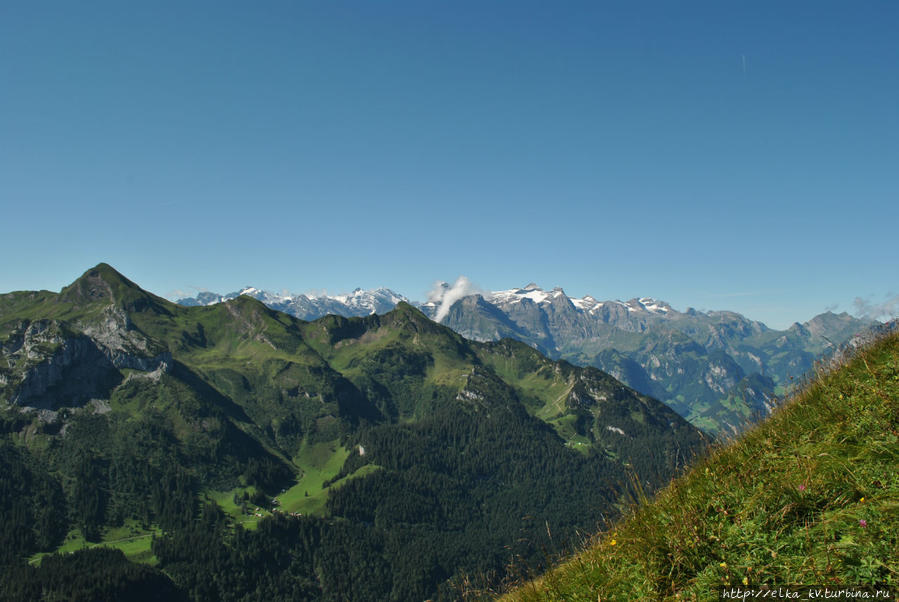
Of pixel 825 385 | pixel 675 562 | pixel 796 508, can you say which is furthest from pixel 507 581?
pixel 825 385

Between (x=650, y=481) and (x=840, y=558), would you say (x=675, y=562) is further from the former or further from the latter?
(x=650, y=481)

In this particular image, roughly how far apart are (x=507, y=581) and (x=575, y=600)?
9.44 ft

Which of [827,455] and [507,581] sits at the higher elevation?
[827,455]

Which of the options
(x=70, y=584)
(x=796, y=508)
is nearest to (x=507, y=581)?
(x=796, y=508)

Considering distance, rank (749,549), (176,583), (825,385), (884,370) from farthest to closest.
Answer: (176,583) < (825,385) < (884,370) < (749,549)

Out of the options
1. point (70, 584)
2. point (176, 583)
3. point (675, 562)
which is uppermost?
point (675, 562)

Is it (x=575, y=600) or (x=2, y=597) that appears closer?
(x=575, y=600)

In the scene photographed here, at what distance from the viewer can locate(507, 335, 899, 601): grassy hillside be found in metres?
4.77

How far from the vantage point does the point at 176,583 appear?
639 feet

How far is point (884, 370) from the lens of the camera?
27.1 feet

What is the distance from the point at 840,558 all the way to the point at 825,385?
5.62 metres

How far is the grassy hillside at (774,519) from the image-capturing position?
477 centimetres

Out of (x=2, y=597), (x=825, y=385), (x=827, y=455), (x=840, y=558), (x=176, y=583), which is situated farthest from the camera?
(x=176, y=583)

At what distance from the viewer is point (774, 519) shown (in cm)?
550
